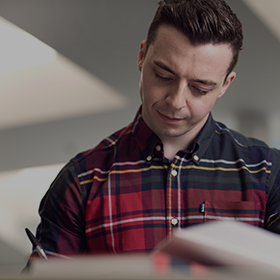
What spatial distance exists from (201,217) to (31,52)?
1.65 metres

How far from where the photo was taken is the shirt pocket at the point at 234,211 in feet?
3.55

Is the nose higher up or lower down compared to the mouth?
higher up

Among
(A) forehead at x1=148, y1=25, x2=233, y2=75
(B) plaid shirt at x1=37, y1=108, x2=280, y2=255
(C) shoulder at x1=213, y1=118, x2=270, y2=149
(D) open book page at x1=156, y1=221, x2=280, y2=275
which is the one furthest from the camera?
(C) shoulder at x1=213, y1=118, x2=270, y2=149

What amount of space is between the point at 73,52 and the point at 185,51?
1366 millimetres

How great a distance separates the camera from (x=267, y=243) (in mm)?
408

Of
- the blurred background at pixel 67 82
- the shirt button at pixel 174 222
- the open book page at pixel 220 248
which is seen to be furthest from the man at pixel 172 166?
the blurred background at pixel 67 82

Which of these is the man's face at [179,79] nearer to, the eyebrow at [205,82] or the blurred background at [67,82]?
the eyebrow at [205,82]

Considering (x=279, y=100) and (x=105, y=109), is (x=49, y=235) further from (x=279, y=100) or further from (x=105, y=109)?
(x=279, y=100)

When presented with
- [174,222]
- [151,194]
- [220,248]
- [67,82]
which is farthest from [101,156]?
[67,82]

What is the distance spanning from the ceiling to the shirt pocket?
1.23 metres

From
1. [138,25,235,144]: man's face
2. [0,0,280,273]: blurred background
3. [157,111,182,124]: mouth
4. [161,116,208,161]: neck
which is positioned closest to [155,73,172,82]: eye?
[138,25,235,144]: man's face

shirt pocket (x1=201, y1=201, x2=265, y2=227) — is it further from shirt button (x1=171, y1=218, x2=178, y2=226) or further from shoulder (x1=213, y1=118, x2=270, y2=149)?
shoulder (x1=213, y1=118, x2=270, y2=149)

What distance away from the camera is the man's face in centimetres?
99

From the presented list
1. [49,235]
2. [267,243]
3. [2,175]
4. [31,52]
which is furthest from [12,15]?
[267,243]
